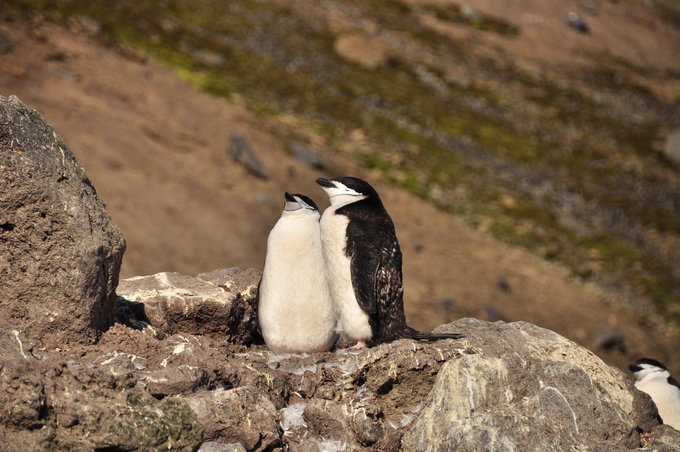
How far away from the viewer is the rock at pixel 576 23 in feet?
158

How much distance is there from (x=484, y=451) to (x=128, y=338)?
3.04 m

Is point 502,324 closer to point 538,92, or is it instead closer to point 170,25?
point 170,25

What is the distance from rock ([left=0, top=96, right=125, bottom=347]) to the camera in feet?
23.5

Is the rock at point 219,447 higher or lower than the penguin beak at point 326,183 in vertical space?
lower

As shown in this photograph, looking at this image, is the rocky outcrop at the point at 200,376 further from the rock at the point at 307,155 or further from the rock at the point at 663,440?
the rock at the point at 307,155

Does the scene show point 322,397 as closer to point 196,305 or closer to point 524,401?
point 196,305

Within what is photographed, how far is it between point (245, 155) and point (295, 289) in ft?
60.0

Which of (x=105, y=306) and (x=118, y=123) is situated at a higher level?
(x=105, y=306)

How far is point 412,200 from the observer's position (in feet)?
92.9

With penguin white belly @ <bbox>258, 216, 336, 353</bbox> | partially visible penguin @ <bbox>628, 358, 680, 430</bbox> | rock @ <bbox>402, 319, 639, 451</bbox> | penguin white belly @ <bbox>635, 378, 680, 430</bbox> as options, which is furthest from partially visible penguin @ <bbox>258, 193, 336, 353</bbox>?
penguin white belly @ <bbox>635, 378, 680, 430</bbox>

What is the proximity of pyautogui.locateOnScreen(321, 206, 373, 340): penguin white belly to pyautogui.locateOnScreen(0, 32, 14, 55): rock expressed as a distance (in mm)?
20373

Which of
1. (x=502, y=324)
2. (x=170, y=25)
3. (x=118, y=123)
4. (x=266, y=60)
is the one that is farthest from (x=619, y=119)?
(x=502, y=324)

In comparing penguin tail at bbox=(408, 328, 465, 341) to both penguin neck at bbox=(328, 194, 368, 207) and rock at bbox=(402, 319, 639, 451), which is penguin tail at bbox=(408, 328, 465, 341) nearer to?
rock at bbox=(402, 319, 639, 451)

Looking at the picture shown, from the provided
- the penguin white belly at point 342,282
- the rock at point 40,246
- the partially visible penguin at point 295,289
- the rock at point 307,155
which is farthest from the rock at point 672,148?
the rock at point 40,246
